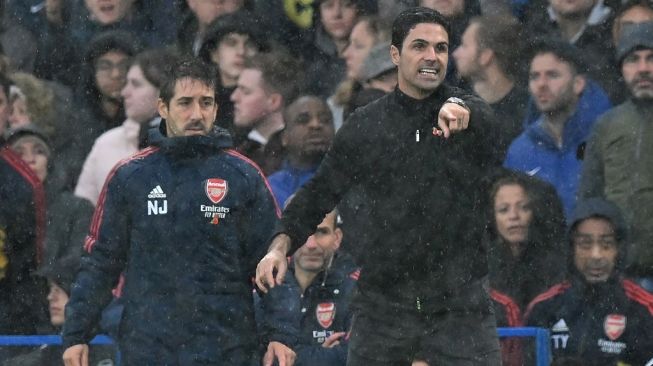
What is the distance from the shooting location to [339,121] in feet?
34.6

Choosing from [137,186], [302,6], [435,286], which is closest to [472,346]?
[435,286]

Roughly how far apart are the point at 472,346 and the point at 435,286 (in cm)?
29

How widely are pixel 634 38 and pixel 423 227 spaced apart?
3.19 m

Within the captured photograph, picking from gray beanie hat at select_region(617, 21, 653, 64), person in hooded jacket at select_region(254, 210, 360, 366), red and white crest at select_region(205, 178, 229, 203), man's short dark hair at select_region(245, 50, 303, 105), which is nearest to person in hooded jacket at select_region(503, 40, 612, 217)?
gray beanie hat at select_region(617, 21, 653, 64)

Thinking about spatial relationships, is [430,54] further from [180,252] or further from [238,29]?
[238,29]

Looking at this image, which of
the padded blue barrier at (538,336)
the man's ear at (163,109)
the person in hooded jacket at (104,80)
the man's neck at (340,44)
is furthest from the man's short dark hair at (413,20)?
the person in hooded jacket at (104,80)

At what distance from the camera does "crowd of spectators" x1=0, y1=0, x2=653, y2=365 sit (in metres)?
9.21

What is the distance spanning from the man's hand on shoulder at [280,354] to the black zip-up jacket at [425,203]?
45 centimetres

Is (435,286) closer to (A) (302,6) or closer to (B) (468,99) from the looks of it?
(B) (468,99)

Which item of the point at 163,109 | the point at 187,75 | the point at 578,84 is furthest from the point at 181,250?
the point at 578,84

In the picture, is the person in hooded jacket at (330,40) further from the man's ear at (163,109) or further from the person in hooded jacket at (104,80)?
the man's ear at (163,109)

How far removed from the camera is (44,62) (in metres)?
12.1

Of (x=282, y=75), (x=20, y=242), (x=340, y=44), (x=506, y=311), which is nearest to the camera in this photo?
(x=506, y=311)

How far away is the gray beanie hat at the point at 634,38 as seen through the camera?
377 inches
